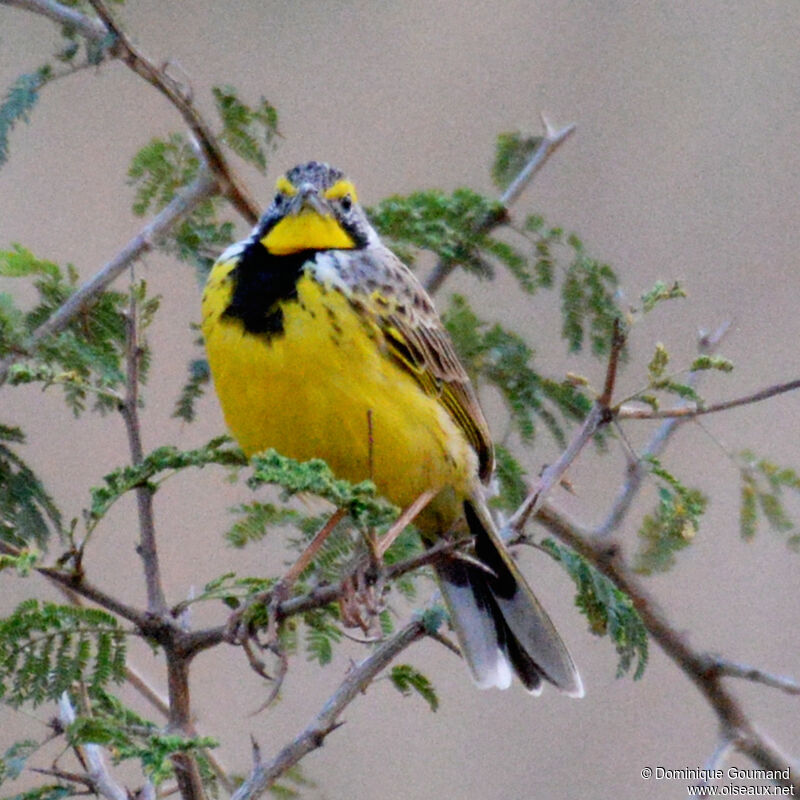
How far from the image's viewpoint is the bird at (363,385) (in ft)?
8.43

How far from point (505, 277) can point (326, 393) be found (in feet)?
8.34

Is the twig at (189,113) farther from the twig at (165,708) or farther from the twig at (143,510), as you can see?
the twig at (165,708)

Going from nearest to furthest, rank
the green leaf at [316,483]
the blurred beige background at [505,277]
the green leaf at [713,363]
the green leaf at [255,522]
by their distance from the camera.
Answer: the green leaf at [316,483] → the green leaf at [713,363] → the green leaf at [255,522] → the blurred beige background at [505,277]

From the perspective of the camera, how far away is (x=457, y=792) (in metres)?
4.60

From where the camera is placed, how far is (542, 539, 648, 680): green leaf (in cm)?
229

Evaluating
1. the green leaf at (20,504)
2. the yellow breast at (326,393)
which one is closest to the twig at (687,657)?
the yellow breast at (326,393)

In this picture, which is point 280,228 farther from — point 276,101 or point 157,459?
point 276,101

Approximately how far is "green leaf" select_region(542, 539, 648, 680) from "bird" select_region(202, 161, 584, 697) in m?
0.25

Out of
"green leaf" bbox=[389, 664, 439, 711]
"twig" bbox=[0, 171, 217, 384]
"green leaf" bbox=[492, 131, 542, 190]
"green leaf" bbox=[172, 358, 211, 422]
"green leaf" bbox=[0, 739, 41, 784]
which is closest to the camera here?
"green leaf" bbox=[0, 739, 41, 784]

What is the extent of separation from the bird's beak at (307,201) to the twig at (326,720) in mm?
989

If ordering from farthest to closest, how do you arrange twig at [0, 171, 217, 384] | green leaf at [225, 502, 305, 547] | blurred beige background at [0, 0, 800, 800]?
1. blurred beige background at [0, 0, 800, 800]
2. green leaf at [225, 502, 305, 547]
3. twig at [0, 171, 217, 384]

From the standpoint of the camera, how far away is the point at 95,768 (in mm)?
1957

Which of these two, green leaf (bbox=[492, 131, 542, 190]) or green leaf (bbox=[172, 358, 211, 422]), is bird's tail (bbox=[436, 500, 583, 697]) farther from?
green leaf (bbox=[492, 131, 542, 190])

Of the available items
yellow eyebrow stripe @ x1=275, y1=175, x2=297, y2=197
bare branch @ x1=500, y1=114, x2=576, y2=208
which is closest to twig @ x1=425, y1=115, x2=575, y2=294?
bare branch @ x1=500, y1=114, x2=576, y2=208
